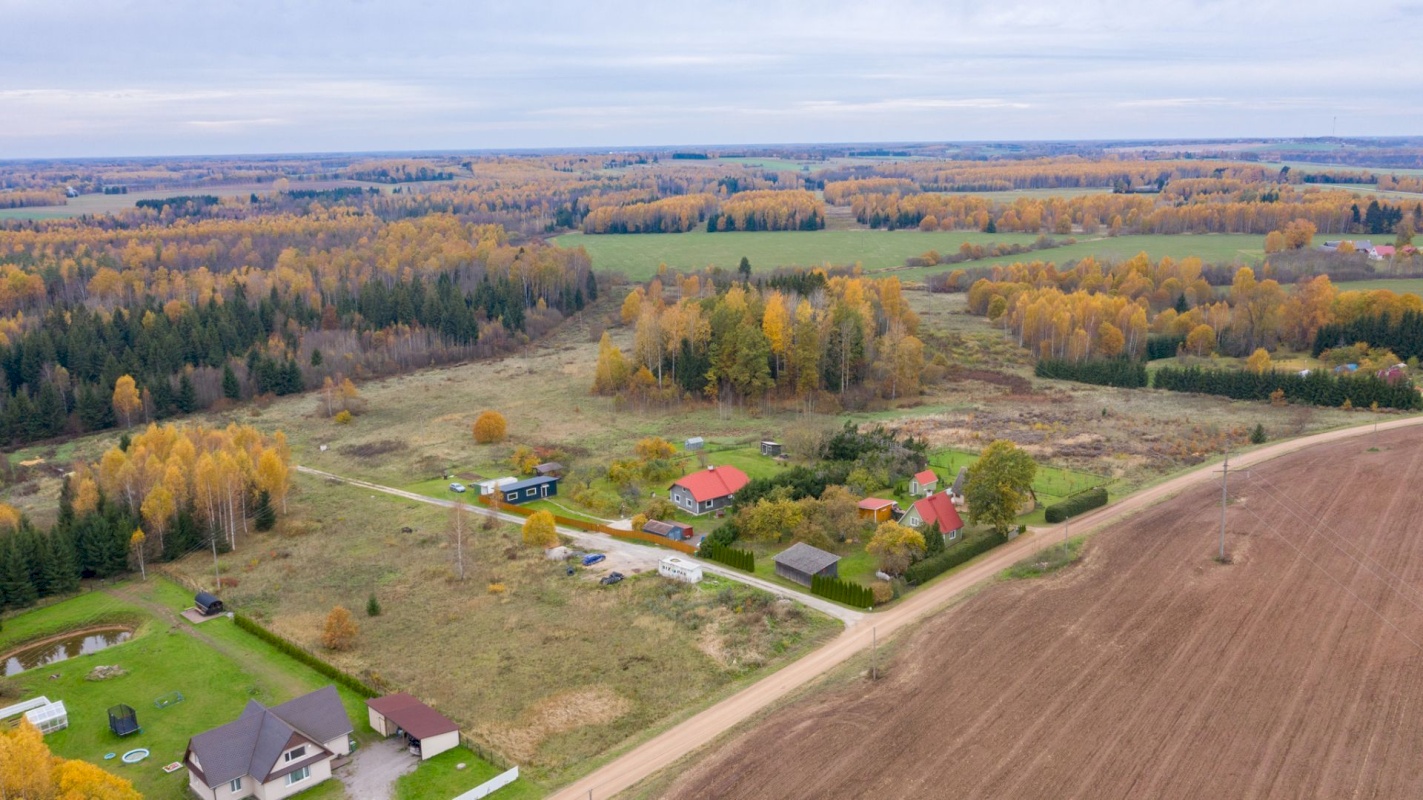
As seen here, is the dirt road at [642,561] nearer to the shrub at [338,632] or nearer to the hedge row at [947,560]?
the hedge row at [947,560]

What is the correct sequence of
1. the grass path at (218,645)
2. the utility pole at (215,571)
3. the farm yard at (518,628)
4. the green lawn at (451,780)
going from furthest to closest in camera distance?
the utility pole at (215,571) < the grass path at (218,645) < the farm yard at (518,628) < the green lawn at (451,780)

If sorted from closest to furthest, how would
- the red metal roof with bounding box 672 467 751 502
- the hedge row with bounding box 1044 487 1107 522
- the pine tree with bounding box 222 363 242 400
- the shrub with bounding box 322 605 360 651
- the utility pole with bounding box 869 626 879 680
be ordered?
1. the utility pole with bounding box 869 626 879 680
2. the shrub with bounding box 322 605 360 651
3. the hedge row with bounding box 1044 487 1107 522
4. the red metal roof with bounding box 672 467 751 502
5. the pine tree with bounding box 222 363 242 400

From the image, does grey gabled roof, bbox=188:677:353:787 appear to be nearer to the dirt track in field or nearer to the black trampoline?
the black trampoline

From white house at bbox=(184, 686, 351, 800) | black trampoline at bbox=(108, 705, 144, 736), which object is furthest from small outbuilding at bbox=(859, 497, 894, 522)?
black trampoline at bbox=(108, 705, 144, 736)

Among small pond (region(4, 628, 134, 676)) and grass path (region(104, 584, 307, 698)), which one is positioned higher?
grass path (region(104, 584, 307, 698))

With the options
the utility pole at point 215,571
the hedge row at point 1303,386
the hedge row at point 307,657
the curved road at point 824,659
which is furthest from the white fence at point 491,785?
the hedge row at point 1303,386

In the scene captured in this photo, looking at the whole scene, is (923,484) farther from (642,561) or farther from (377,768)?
(377,768)
